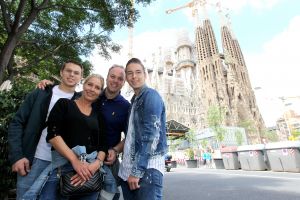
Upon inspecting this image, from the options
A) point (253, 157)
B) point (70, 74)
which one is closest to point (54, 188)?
point (70, 74)

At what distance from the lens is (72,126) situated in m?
2.31

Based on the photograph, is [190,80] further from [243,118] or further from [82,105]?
[82,105]

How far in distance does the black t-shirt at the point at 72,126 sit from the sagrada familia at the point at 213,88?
216 feet

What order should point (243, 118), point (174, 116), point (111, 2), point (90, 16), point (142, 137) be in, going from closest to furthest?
point (142, 137)
point (111, 2)
point (90, 16)
point (243, 118)
point (174, 116)

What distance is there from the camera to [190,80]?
97812 millimetres

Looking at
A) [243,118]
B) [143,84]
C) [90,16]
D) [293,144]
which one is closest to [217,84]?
[243,118]

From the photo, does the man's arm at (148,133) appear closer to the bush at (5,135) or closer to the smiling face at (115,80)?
the smiling face at (115,80)

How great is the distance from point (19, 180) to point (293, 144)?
39.8 feet

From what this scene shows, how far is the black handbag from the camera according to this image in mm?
2162

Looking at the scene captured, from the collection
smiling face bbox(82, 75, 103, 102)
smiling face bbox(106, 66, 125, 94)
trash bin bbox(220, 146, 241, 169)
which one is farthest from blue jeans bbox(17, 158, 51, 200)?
trash bin bbox(220, 146, 241, 169)

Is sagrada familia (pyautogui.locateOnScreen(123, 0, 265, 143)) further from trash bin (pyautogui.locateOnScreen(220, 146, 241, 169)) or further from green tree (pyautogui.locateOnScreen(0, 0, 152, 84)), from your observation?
green tree (pyautogui.locateOnScreen(0, 0, 152, 84))

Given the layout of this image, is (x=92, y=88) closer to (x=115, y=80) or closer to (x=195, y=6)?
(x=115, y=80)

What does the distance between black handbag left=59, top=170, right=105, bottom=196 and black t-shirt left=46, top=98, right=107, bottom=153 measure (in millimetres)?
251

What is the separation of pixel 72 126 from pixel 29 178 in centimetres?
62
